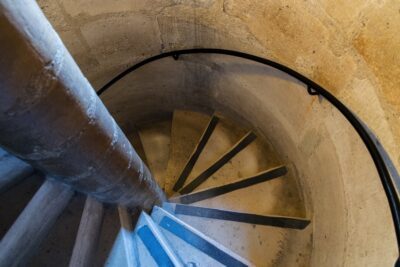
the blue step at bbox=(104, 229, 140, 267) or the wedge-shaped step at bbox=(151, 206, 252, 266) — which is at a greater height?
the wedge-shaped step at bbox=(151, 206, 252, 266)

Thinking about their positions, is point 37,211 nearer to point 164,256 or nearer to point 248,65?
point 164,256

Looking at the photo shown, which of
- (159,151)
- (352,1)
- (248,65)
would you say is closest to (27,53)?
(352,1)

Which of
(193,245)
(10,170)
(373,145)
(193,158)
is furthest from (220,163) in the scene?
(10,170)

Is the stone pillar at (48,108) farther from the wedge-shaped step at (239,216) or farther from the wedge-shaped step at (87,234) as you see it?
the wedge-shaped step at (239,216)

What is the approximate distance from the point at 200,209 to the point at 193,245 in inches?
17.0

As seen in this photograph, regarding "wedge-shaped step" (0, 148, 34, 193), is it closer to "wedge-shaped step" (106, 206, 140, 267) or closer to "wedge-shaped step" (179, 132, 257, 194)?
"wedge-shaped step" (106, 206, 140, 267)

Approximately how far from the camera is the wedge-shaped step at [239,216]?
256 cm

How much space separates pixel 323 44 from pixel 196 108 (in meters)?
1.88

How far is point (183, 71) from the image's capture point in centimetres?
267

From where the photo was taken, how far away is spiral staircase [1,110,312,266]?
4.91 ft

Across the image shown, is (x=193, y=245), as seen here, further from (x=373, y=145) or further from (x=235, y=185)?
(x=373, y=145)

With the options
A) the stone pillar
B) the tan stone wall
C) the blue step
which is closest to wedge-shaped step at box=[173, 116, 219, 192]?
the tan stone wall

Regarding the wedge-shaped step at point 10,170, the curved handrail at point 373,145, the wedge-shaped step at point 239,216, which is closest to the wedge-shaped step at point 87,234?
the wedge-shaped step at point 10,170

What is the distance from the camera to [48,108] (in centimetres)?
74
